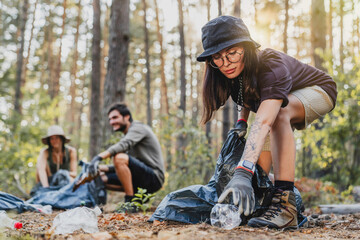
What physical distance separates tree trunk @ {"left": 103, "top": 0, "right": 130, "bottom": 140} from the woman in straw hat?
1.32 metres

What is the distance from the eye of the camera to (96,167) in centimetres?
418

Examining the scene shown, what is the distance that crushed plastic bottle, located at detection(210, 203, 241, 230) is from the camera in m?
2.07

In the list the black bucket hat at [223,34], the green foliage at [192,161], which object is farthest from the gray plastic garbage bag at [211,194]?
the green foliage at [192,161]

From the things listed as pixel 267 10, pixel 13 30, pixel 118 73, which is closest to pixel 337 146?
pixel 118 73

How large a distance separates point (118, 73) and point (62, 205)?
334cm

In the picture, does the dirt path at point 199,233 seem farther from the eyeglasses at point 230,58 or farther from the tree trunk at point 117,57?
the tree trunk at point 117,57

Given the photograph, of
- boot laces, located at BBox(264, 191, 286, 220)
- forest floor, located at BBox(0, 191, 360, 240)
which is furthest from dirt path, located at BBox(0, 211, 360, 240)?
boot laces, located at BBox(264, 191, 286, 220)

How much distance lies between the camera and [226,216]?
84.0 inches

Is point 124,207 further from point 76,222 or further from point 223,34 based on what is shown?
point 223,34

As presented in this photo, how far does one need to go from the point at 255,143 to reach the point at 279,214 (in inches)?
20.7

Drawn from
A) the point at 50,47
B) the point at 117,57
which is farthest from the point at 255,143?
the point at 50,47

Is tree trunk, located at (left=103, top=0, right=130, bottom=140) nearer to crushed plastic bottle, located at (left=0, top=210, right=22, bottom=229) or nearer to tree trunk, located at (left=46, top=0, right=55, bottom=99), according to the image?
crushed plastic bottle, located at (left=0, top=210, right=22, bottom=229)

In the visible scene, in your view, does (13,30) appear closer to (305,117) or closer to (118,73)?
(118,73)

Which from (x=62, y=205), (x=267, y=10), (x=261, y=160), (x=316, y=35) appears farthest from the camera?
(x=267, y=10)
